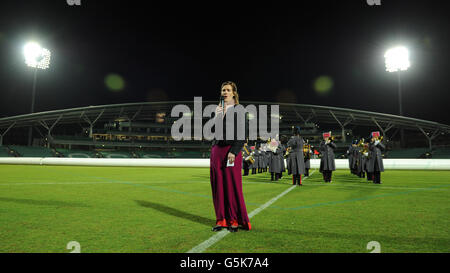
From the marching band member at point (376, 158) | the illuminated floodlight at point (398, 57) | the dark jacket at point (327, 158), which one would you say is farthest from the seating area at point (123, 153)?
the dark jacket at point (327, 158)

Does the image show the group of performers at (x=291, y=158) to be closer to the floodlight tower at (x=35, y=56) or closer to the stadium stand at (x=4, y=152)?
the stadium stand at (x=4, y=152)

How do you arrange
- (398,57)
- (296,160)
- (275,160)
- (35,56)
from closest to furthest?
(296,160) < (275,160) < (398,57) < (35,56)

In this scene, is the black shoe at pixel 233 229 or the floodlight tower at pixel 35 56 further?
the floodlight tower at pixel 35 56

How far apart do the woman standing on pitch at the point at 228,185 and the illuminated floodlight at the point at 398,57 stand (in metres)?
41.7

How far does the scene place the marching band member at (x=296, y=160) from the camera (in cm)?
937

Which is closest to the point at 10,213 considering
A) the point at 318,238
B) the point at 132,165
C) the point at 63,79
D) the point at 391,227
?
the point at 318,238

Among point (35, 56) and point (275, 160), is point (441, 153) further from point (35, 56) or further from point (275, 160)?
point (35, 56)

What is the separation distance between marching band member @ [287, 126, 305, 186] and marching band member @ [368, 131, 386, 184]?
3.29 metres

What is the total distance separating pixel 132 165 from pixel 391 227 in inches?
1078

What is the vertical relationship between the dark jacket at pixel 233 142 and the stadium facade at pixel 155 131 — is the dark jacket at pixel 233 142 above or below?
below

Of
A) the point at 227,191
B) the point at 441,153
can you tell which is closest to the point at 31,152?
the point at 227,191

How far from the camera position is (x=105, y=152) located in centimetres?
5406

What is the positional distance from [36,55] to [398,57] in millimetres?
58827

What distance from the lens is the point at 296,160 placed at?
950cm
